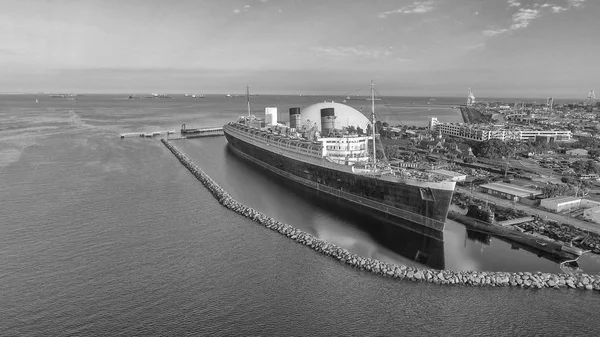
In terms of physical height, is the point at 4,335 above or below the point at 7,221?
below

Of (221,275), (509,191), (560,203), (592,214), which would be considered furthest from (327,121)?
(221,275)

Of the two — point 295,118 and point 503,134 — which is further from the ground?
point 295,118

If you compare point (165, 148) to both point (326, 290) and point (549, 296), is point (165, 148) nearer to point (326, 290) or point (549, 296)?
point (326, 290)

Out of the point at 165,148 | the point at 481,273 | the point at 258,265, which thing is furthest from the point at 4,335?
the point at 165,148

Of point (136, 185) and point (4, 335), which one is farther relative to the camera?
point (136, 185)

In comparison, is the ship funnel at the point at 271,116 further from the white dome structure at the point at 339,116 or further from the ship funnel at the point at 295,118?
the ship funnel at the point at 295,118

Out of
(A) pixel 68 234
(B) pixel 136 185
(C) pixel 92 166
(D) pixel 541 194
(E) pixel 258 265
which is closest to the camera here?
(E) pixel 258 265

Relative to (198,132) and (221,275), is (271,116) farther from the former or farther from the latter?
(221,275)
